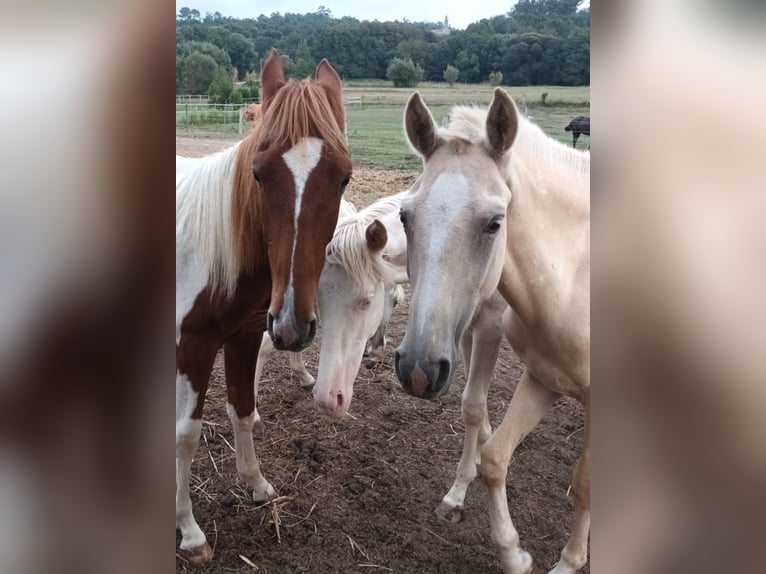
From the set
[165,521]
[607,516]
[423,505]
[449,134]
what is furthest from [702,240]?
[423,505]

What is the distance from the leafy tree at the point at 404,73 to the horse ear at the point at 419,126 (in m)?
0.07

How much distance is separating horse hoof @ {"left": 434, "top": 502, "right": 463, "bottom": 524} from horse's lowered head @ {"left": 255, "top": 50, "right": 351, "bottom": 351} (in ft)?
3.83

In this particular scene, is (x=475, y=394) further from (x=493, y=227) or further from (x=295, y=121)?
(x=295, y=121)

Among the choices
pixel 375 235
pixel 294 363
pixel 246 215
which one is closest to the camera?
pixel 246 215

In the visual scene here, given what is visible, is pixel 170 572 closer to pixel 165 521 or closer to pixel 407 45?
pixel 165 521

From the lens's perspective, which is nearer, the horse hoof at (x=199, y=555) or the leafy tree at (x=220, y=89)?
the leafy tree at (x=220, y=89)

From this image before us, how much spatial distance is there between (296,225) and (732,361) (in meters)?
1.16

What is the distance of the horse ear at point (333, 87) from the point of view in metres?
1.56

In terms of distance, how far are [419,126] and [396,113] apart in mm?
123

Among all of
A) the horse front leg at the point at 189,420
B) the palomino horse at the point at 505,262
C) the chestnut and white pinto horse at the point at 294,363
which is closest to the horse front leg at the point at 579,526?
the palomino horse at the point at 505,262

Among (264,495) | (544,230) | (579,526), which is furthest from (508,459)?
(264,495)

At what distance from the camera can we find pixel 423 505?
2279 mm

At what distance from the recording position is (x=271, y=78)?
1.57 metres

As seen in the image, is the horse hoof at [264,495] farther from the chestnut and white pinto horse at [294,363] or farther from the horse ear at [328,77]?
the horse ear at [328,77]
